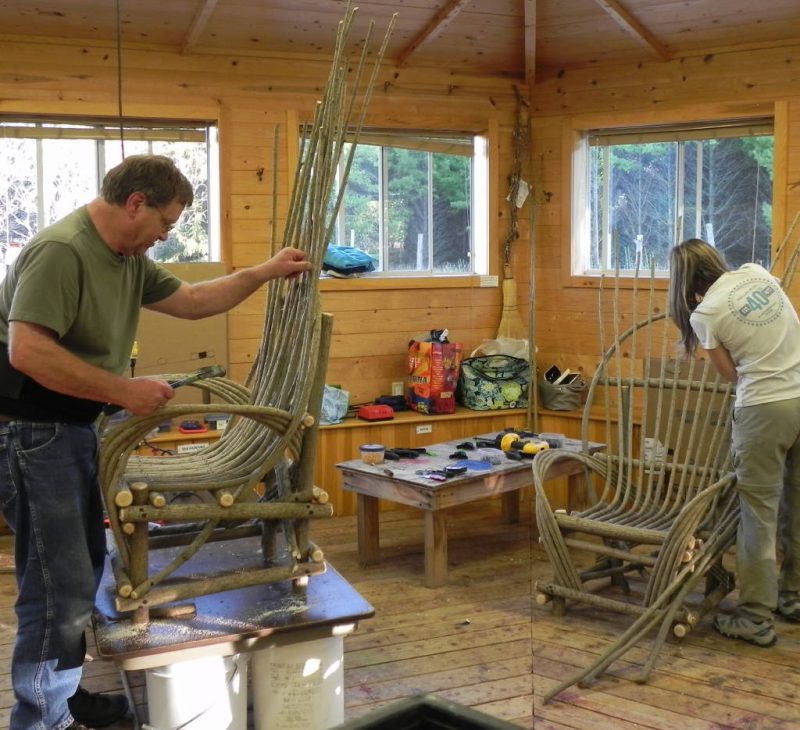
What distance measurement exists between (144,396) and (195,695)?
0.75 meters

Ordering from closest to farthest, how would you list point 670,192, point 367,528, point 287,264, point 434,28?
point 287,264 < point 367,528 < point 434,28 < point 670,192

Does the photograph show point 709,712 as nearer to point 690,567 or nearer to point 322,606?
point 690,567

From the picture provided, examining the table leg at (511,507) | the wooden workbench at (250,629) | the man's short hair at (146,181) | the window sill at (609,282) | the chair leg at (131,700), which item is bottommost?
the chair leg at (131,700)

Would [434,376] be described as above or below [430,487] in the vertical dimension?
above

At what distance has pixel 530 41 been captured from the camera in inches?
198

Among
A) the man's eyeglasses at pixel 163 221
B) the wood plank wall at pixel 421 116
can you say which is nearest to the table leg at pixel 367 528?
the wood plank wall at pixel 421 116

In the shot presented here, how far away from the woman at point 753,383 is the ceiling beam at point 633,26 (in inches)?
72.9

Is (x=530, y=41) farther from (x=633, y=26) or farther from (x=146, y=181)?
(x=146, y=181)

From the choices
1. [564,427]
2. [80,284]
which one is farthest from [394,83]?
[80,284]

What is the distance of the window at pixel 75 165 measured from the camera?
4742 mm

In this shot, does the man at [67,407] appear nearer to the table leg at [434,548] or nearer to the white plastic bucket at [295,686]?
the white plastic bucket at [295,686]

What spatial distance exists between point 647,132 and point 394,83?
51.7 inches

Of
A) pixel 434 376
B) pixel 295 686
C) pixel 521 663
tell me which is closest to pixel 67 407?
pixel 295 686

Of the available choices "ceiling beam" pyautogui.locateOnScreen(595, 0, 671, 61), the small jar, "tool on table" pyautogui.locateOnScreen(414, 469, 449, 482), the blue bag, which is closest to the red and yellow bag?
the blue bag
